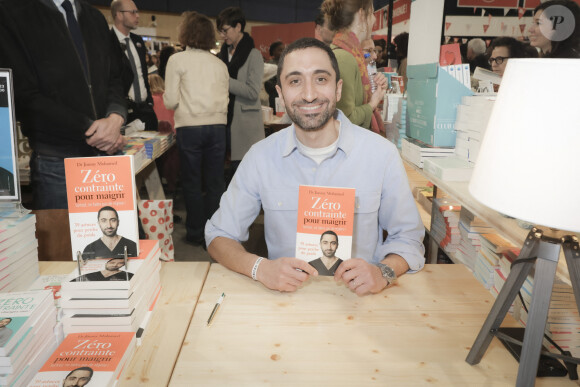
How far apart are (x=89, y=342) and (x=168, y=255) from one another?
6.75 ft

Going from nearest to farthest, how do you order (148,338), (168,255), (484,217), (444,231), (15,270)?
(148,338) → (15,270) → (484,217) → (444,231) → (168,255)

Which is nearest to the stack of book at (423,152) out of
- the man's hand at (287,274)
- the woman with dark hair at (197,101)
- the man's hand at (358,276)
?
the man's hand at (358,276)

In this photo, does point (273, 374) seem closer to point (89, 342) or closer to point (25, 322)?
point (89, 342)

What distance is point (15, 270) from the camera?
51.4 inches

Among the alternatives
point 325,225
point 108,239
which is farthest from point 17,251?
point 325,225

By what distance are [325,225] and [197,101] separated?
2717mm

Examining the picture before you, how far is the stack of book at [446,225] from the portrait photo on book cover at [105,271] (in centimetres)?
177

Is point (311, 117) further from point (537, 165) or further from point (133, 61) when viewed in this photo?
point (133, 61)

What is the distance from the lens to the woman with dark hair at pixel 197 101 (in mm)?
3650

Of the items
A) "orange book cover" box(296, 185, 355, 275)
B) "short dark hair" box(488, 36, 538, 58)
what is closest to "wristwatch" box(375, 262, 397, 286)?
"orange book cover" box(296, 185, 355, 275)

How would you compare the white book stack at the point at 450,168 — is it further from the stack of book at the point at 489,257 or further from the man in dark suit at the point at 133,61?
the man in dark suit at the point at 133,61

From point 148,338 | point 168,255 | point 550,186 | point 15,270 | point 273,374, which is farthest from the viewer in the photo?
point 168,255

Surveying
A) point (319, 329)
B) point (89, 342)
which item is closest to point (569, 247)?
point (319, 329)

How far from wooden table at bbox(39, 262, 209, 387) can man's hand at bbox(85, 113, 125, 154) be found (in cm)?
73
